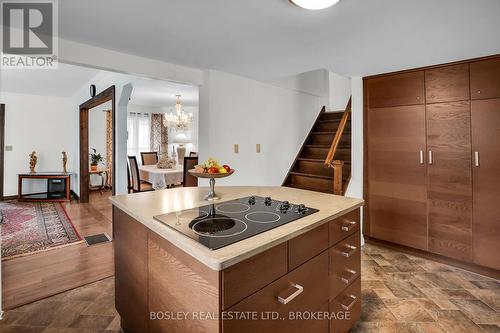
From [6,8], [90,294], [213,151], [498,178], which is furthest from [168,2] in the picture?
[498,178]

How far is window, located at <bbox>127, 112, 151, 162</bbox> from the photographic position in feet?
24.4

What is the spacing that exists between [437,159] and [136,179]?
4.57m

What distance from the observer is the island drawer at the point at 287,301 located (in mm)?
1004

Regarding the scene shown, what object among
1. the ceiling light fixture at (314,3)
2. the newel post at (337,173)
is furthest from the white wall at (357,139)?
the ceiling light fixture at (314,3)

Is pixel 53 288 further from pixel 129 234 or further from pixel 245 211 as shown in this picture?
pixel 245 211

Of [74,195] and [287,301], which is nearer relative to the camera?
[287,301]

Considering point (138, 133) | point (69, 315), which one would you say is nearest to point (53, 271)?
point (69, 315)

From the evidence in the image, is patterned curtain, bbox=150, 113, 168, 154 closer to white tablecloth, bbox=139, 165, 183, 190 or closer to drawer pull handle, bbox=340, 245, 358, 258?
white tablecloth, bbox=139, 165, 183, 190

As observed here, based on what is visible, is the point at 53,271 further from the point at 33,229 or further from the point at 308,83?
the point at 308,83

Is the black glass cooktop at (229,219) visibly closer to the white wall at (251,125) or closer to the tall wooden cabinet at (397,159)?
the white wall at (251,125)

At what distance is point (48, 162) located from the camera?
20.5 ft

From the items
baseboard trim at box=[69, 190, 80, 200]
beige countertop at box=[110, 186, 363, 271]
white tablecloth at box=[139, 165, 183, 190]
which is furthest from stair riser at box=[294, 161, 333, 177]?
baseboard trim at box=[69, 190, 80, 200]

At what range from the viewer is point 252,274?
1027 mm

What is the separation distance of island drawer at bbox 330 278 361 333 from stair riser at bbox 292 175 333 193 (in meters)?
1.84
